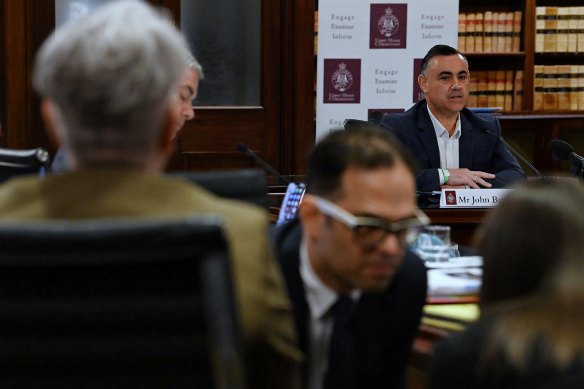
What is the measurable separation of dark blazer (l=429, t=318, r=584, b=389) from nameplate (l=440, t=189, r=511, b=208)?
2751 mm

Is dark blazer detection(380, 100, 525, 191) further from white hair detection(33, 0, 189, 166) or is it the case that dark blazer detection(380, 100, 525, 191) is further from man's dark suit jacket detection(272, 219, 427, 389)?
white hair detection(33, 0, 189, 166)

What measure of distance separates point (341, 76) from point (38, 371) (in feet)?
19.4

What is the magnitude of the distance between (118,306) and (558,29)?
723 centimetres

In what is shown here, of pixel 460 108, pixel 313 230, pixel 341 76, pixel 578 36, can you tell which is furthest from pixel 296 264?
pixel 578 36

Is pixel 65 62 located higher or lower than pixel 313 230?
higher

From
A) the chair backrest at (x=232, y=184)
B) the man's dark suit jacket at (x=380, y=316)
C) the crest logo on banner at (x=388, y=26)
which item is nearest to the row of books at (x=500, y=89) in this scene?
the crest logo on banner at (x=388, y=26)

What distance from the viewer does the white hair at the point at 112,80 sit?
1.10 metres

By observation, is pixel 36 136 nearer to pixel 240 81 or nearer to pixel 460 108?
pixel 240 81

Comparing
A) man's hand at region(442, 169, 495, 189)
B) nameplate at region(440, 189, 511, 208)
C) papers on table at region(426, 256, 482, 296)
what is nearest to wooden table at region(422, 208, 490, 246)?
nameplate at region(440, 189, 511, 208)

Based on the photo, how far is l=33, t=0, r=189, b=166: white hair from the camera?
110 centimetres

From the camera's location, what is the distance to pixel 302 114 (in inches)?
284

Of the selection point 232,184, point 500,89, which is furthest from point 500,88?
point 232,184

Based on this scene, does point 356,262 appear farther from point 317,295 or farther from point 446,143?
point 446,143

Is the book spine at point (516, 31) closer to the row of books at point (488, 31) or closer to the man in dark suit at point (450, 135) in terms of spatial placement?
the row of books at point (488, 31)
